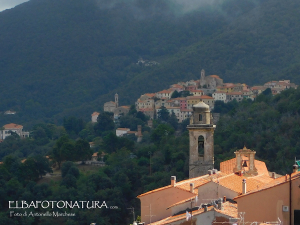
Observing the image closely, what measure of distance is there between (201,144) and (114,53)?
524ft

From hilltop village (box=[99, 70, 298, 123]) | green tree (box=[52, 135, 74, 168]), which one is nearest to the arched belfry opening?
green tree (box=[52, 135, 74, 168])

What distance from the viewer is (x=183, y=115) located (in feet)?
334

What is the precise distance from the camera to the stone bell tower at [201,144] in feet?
88.4

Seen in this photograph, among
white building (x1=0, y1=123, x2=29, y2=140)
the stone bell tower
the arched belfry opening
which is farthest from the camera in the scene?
white building (x1=0, y1=123, x2=29, y2=140)

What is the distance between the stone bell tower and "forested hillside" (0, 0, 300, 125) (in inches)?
3425

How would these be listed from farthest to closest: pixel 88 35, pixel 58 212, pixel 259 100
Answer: pixel 88 35 → pixel 259 100 → pixel 58 212

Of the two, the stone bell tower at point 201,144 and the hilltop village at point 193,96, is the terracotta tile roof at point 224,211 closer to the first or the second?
the stone bell tower at point 201,144

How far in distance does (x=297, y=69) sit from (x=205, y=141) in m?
92.8

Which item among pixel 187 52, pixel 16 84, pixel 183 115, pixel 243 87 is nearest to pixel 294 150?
pixel 183 115

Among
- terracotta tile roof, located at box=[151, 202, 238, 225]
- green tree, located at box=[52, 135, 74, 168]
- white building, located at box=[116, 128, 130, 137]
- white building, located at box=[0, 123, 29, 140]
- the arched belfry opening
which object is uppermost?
white building, located at box=[0, 123, 29, 140]

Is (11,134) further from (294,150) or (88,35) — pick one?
(88,35)

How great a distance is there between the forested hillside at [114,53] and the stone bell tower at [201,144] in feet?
285

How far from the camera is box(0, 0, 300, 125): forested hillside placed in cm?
14300

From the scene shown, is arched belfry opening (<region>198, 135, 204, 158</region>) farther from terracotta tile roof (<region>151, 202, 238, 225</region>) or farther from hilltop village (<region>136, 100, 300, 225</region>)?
terracotta tile roof (<region>151, 202, 238, 225</region>)
